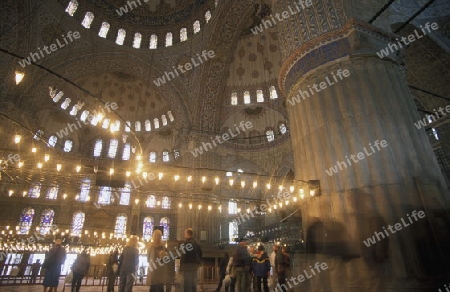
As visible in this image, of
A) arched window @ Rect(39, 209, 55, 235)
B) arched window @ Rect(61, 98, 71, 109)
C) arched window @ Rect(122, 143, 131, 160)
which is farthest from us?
arched window @ Rect(122, 143, 131, 160)

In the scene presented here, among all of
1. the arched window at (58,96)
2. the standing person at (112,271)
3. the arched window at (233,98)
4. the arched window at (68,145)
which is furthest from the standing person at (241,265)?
the arched window at (68,145)

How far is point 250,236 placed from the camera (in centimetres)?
1967

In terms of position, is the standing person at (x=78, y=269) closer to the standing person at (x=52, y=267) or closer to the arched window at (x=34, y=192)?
the standing person at (x=52, y=267)

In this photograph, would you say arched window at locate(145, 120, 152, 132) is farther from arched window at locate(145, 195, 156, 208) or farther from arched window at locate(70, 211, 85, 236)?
arched window at locate(70, 211, 85, 236)

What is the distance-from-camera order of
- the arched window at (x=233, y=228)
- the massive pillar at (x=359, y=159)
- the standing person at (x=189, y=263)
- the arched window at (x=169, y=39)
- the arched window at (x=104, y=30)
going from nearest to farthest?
the massive pillar at (x=359, y=159) → the standing person at (x=189, y=263) → the arched window at (x=104, y=30) → the arched window at (x=169, y=39) → the arched window at (x=233, y=228)

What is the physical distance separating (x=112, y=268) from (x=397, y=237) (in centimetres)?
706

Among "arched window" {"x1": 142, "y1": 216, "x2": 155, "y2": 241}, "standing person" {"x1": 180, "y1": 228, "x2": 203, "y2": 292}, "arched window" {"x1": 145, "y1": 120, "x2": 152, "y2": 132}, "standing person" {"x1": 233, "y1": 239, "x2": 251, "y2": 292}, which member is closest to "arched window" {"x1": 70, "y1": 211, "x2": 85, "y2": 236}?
"arched window" {"x1": 142, "y1": 216, "x2": 155, "y2": 241}

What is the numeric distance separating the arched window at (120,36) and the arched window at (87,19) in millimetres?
1810

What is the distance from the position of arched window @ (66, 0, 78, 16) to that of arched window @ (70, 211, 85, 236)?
14747 millimetres

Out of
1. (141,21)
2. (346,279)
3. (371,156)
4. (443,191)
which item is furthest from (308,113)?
(141,21)

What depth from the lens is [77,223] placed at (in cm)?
2227

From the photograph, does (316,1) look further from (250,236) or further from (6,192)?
(6,192)

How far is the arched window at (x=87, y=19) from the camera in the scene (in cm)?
1806

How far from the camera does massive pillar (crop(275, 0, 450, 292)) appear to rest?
508 centimetres
